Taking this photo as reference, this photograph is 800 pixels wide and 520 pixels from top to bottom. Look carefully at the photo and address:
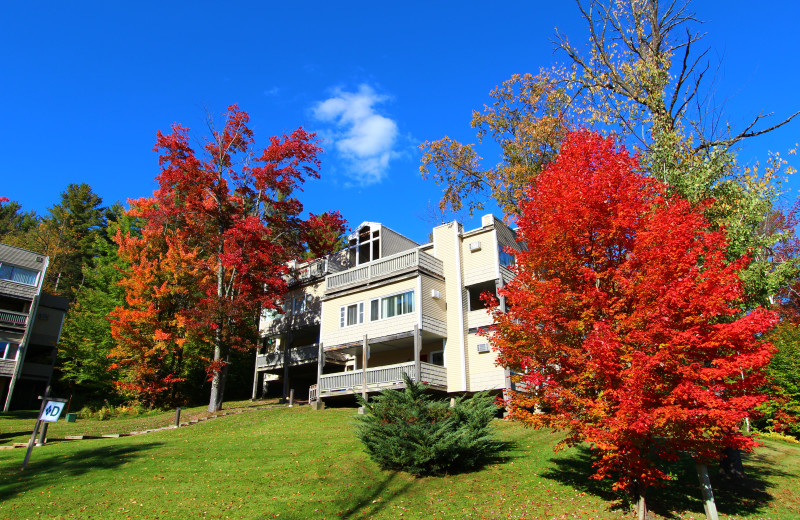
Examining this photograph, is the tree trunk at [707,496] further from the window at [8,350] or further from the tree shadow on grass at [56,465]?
the window at [8,350]

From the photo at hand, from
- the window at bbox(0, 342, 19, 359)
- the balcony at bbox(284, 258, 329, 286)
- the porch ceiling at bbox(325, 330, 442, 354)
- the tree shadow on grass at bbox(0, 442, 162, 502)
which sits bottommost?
the tree shadow on grass at bbox(0, 442, 162, 502)

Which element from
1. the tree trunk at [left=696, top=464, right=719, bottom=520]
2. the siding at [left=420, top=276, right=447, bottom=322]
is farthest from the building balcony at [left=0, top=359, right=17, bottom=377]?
the tree trunk at [left=696, top=464, right=719, bottom=520]

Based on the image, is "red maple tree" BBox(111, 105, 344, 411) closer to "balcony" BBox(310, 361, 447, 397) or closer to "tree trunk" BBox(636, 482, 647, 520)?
"balcony" BBox(310, 361, 447, 397)

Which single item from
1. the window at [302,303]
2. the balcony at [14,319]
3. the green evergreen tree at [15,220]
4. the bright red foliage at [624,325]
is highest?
the green evergreen tree at [15,220]

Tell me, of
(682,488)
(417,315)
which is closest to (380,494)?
(682,488)

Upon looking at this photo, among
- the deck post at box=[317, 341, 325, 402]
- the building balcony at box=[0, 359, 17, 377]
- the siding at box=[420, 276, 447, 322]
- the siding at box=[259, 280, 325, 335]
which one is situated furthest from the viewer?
the building balcony at box=[0, 359, 17, 377]

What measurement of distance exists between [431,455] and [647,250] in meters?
7.39

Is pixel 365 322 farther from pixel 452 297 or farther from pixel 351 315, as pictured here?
pixel 452 297

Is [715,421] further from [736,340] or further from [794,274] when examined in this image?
[794,274]

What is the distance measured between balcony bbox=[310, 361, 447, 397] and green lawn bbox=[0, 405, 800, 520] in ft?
19.6

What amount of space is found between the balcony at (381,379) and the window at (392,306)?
291 cm

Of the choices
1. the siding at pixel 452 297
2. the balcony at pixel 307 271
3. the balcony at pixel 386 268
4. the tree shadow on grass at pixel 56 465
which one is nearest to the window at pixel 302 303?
the balcony at pixel 307 271

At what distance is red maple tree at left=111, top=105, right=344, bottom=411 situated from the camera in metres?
26.7

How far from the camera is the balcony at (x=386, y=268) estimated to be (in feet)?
82.3
